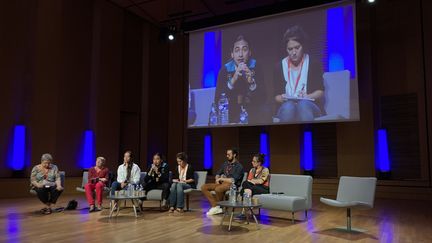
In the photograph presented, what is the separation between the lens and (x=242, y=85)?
28.5 ft

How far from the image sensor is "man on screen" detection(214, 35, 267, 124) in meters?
8.49

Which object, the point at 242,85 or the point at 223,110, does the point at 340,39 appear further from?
the point at 223,110

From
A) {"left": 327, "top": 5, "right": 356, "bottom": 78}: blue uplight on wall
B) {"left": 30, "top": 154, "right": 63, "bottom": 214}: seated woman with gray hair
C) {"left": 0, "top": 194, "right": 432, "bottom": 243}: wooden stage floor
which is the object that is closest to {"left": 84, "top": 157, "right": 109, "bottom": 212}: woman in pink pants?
{"left": 0, "top": 194, "right": 432, "bottom": 243}: wooden stage floor

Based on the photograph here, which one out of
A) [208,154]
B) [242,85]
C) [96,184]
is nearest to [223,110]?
[242,85]

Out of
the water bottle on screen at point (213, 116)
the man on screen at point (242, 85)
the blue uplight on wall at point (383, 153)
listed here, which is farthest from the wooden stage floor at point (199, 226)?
the water bottle on screen at point (213, 116)

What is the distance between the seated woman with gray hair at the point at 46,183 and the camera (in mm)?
5816

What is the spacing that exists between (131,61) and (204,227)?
23.3 ft

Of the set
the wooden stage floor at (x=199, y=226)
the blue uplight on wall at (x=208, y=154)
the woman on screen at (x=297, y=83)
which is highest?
the woman on screen at (x=297, y=83)

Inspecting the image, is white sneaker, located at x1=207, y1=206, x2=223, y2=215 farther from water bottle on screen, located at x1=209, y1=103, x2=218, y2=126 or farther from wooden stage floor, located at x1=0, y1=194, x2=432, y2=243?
water bottle on screen, located at x1=209, y1=103, x2=218, y2=126

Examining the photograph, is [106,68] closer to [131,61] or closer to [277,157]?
[131,61]

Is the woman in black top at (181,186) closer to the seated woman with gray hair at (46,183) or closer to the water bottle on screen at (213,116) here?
the seated woman with gray hair at (46,183)

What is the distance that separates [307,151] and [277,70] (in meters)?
2.42

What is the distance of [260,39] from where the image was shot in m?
8.64

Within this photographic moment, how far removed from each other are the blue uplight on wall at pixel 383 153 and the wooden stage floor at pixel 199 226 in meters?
1.90
